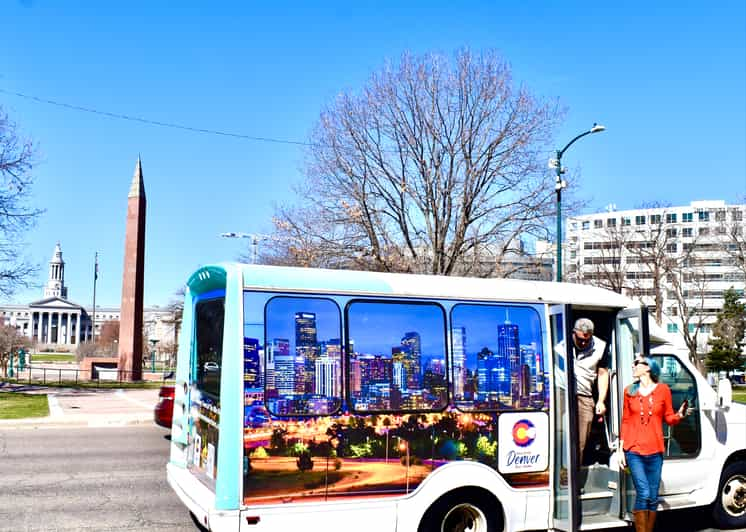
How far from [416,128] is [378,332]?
19.4 m

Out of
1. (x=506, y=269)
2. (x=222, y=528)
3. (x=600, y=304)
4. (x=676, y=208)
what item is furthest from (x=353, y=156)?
(x=676, y=208)

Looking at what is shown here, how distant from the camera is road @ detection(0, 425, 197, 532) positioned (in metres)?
7.98

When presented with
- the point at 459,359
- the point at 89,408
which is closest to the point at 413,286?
the point at 459,359

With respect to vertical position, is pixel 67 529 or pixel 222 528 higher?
pixel 222 528

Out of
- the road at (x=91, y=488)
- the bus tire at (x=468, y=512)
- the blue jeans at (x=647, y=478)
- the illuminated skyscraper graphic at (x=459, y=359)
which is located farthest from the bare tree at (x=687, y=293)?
the illuminated skyscraper graphic at (x=459, y=359)

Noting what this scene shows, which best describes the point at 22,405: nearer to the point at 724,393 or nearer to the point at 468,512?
the point at 468,512

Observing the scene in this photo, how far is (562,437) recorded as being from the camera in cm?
673

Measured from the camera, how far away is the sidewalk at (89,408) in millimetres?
17750

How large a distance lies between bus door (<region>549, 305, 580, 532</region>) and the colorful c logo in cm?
21

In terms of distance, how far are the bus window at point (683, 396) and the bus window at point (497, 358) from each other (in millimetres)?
1466

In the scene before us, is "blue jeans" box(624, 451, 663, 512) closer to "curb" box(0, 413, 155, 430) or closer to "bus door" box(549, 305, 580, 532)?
"bus door" box(549, 305, 580, 532)

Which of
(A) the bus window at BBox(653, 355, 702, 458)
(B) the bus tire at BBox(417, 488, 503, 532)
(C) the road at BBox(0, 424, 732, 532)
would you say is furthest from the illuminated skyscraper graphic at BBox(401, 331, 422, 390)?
(C) the road at BBox(0, 424, 732, 532)

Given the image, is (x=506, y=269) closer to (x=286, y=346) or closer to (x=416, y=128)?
(x=416, y=128)

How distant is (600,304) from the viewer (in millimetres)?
7207
